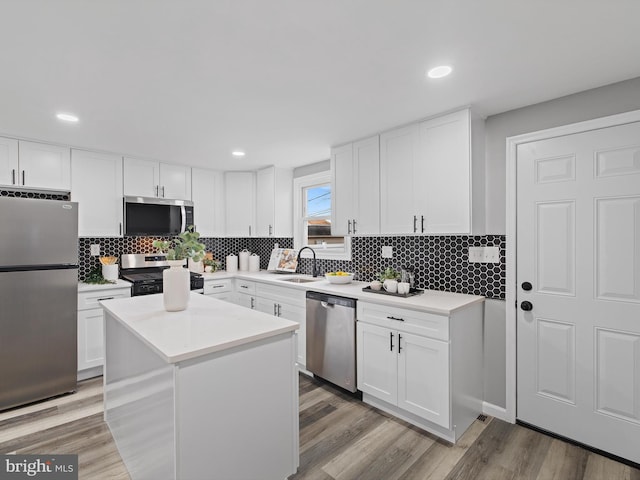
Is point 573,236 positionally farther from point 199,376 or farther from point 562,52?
point 199,376

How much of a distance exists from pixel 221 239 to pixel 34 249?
2.33 m

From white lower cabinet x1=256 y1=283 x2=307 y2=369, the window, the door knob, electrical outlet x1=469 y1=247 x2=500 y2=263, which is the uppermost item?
the window

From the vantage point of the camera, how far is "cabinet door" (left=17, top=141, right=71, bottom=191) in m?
3.10

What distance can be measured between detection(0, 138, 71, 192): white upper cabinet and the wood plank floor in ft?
6.65

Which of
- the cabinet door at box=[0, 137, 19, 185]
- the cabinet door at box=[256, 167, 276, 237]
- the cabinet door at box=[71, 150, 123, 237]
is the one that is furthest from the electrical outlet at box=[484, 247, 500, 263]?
the cabinet door at box=[0, 137, 19, 185]

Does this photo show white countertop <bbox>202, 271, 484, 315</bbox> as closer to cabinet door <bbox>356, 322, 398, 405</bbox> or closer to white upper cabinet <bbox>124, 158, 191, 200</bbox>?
cabinet door <bbox>356, 322, 398, 405</bbox>

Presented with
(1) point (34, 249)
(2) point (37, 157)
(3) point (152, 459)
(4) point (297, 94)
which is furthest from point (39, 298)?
(4) point (297, 94)

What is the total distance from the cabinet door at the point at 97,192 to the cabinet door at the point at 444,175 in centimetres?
323

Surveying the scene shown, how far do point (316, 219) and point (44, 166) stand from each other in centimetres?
287

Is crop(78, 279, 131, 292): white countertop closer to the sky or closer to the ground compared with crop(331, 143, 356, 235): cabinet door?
closer to the ground

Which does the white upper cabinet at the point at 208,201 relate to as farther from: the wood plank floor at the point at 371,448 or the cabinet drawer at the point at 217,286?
the wood plank floor at the point at 371,448

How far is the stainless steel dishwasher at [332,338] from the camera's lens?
109 inches

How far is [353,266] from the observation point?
3607 millimetres

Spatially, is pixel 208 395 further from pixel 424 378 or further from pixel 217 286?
pixel 217 286
